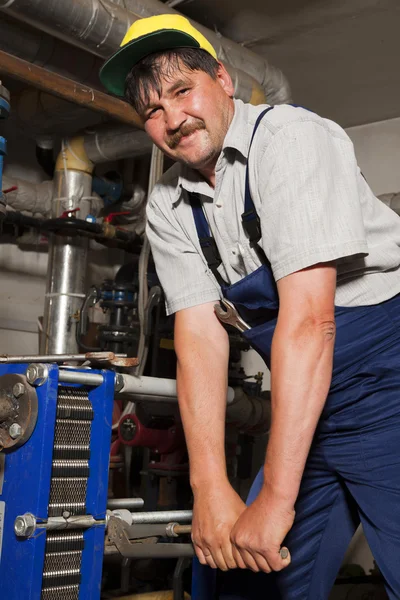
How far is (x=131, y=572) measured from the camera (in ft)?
8.68

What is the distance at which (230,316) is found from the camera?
148 centimetres

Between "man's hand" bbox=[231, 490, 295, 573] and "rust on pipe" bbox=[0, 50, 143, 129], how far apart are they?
1.41 metres

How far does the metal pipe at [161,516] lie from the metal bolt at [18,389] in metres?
0.38

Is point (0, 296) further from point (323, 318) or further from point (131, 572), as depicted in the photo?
point (323, 318)

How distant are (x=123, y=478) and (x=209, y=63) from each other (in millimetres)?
2255

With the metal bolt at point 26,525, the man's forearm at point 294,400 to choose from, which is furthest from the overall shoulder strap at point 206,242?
the metal bolt at point 26,525

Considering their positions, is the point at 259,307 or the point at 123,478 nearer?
the point at 259,307

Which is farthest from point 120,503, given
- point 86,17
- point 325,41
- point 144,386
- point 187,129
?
point 325,41

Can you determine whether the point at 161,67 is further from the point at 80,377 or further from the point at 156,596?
the point at 156,596

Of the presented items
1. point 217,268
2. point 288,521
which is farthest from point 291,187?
point 288,521

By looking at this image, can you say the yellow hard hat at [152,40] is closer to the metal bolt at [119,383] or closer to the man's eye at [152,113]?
the man's eye at [152,113]

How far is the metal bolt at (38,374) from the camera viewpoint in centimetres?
118

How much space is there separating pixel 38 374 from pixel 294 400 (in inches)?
17.3

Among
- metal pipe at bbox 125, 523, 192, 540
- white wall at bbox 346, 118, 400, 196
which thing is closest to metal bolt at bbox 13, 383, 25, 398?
metal pipe at bbox 125, 523, 192, 540
